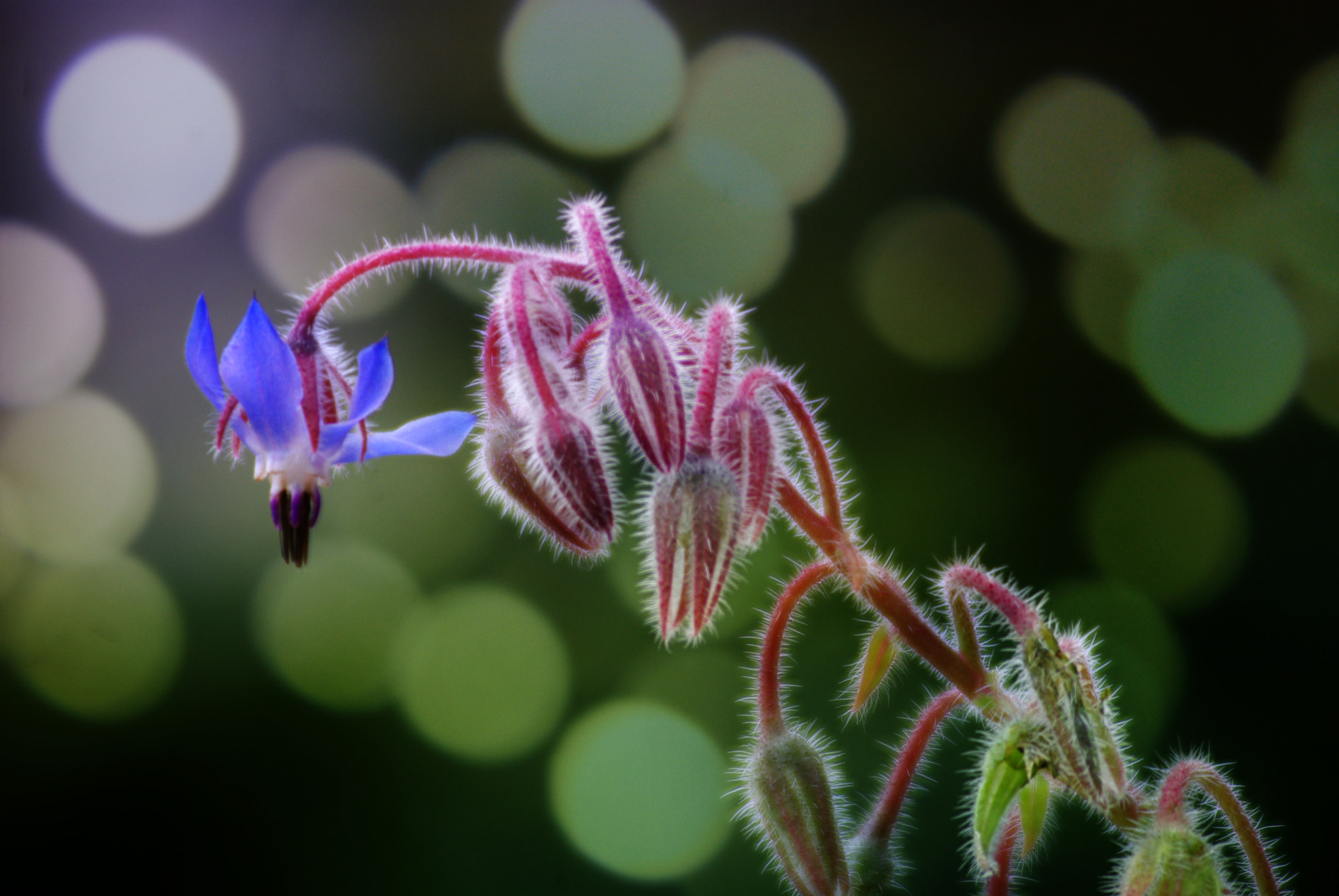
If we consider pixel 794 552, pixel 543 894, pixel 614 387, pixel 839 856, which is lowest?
pixel 543 894

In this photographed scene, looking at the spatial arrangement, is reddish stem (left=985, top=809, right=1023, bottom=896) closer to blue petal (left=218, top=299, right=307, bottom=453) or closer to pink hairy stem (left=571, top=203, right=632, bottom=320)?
pink hairy stem (left=571, top=203, right=632, bottom=320)

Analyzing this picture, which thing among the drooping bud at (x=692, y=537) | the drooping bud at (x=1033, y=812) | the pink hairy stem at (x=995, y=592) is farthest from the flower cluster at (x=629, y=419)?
the drooping bud at (x=1033, y=812)

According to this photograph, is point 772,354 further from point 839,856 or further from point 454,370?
point 839,856

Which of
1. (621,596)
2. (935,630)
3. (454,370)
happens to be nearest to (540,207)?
(454,370)

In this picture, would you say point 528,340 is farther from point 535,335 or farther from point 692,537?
point 692,537

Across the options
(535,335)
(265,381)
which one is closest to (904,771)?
(535,335)

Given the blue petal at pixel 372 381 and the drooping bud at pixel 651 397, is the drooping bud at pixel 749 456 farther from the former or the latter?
the blue petal at pixel 372 381
